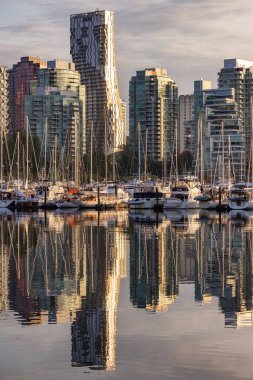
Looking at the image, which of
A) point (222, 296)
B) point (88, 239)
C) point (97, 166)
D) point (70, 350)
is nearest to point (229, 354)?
point (70, 350)

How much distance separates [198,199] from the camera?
101 m

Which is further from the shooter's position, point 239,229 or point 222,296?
point 239,229

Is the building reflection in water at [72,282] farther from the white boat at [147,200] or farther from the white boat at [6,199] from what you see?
the white boat at [6,199]

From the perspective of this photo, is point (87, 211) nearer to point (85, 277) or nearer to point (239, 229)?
point (239, 229)

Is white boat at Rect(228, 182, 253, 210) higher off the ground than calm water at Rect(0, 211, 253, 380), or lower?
lower

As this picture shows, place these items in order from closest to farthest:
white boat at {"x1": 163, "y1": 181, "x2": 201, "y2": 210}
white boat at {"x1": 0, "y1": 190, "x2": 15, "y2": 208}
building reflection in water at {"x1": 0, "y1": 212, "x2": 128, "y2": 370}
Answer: building reflection in water at {"x1": 0, "y1": 212, "x2": 128, "y2": 370} < white boat at {"x1": 163, "y1": 181, "x2": 201, "y2": 210} < white boat at {"x1": 0, "y1": 190, "x2": 15, "y2": 208}

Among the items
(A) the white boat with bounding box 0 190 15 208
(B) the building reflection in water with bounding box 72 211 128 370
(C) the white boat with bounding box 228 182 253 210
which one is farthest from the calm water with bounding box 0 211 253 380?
(A) the white boat with bounding box 0 190 15 208

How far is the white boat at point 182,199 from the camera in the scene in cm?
9862

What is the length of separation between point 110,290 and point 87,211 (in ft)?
215

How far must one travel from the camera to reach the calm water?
65.5ft

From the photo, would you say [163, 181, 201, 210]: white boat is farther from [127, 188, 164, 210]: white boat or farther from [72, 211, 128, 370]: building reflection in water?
[72, 211, 128, 370]: building reflection in water

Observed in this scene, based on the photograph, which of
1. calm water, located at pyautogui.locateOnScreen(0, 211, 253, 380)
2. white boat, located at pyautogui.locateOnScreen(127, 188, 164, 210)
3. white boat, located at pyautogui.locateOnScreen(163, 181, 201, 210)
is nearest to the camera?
calm water, located at pyautogui.locateOnScreen(0, 211, 253, 380)

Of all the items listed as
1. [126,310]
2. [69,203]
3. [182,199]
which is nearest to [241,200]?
[182,199]

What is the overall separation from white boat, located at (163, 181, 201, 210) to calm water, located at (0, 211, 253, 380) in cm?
4789
